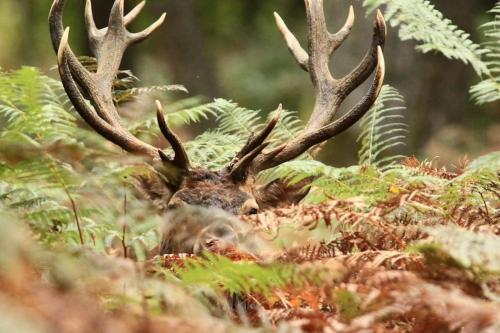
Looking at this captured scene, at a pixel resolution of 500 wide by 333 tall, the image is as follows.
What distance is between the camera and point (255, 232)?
2740 millimetres

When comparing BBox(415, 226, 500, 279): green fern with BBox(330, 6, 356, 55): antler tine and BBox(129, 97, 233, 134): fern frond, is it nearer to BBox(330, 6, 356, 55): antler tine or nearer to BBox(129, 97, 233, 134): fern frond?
BBox(129, 97, 233, 134): fern frond

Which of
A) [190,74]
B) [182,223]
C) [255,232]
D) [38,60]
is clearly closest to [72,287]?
[255,232]

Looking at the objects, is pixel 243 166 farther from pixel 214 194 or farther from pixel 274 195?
pixel 274 195

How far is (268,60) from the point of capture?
58.1 feet

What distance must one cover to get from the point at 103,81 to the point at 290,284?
3.06m

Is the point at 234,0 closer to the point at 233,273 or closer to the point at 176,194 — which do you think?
the point at 176,194

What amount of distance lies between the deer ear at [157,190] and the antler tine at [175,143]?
19 centimetres

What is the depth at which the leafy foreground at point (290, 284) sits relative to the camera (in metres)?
1.43

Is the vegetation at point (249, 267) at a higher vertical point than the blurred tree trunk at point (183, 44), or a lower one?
higher

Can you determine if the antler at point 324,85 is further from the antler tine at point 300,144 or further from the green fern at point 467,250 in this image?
the green fern at point 467,250

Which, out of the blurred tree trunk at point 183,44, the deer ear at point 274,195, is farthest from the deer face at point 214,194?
the blurred tree trunk at point 183,44

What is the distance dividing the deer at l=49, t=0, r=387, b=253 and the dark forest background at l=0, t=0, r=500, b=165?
187 cm

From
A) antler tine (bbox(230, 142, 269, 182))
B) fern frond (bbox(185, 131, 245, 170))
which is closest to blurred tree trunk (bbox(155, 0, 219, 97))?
fern frond (bbox(185, 131, 245, 170))

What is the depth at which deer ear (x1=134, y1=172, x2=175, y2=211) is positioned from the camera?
472cm
